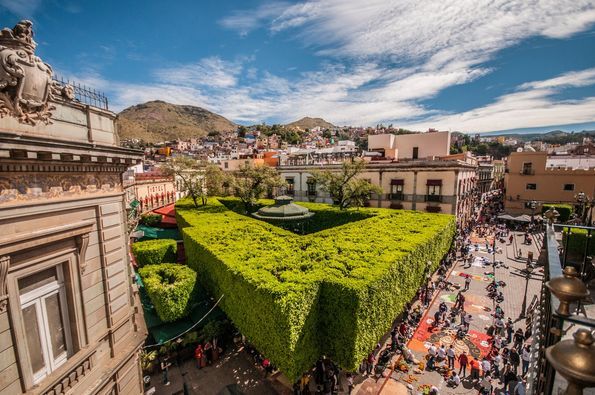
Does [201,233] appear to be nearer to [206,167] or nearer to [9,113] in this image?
[9,113]

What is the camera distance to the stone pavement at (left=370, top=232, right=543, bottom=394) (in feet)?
43.4

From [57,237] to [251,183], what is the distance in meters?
29.2

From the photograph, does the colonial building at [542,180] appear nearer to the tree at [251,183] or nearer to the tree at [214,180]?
the tree at [251,183]

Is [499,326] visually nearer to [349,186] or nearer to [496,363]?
[496,363]

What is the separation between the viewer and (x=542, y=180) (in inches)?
1758

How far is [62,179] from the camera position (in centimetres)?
595

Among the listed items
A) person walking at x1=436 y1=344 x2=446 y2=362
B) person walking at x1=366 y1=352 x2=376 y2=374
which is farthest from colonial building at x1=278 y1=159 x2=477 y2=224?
person walking at x1=366 y1=352 x2=376 y2=374

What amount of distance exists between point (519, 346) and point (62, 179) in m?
21.4

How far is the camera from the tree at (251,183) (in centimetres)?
3400

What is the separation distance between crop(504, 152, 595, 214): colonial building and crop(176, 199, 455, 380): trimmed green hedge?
135ft

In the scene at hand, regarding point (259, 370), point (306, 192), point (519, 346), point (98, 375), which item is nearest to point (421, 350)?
point (519, 346)

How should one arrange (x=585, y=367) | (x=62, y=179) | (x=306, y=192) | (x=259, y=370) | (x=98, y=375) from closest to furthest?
1. (x=585, y=367)
2. (x=62, y=179)
3. (x=98, y=375)
4. (x=259, y=370)
5. (x=306, y=192)

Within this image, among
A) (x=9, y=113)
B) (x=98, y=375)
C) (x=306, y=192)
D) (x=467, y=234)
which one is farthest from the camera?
(x=306, y=192)

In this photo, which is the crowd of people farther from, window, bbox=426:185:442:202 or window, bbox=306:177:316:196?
window, bbox=306:177:316:196
